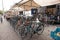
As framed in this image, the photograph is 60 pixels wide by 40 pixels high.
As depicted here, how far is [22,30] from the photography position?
6.86 meters

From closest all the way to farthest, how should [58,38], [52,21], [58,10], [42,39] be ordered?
[58,38]
[42,39]
[52,21]
[58,10]

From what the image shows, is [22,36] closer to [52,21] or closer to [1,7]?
[52,21]

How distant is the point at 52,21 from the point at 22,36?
671 centimetres

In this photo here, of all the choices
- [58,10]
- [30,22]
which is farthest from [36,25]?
[58,10]

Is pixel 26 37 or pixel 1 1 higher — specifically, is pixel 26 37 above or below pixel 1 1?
below

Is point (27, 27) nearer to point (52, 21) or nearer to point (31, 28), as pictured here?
point (31, 28)

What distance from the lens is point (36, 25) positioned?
23.0ft

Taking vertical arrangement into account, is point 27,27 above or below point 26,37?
above

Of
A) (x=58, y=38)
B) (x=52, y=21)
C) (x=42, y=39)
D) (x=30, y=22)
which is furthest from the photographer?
(x=52, y=21)

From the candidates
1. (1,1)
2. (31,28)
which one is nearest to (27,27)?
(31,28)

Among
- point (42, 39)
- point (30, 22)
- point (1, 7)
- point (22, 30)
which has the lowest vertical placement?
point (42, 39)

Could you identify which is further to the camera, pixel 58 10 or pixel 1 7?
pixel 1 7

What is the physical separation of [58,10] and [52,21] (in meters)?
2.03

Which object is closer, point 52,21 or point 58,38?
point 58,38
